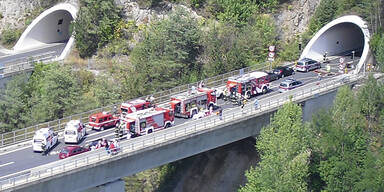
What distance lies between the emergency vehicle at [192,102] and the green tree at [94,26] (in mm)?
23938

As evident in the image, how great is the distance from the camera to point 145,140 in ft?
162

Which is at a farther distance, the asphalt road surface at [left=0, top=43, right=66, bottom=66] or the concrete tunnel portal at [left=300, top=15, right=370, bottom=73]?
the asphalt road surface at [left=0, top=43, right=66, bottom=66]

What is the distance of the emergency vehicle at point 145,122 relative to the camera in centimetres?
5053

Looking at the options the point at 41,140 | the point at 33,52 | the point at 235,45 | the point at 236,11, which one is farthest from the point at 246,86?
the point at 33,52

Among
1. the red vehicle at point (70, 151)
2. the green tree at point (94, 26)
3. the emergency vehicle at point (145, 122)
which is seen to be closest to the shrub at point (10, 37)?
the green tree at point (94, 26)

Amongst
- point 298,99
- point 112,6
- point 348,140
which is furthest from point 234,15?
point 348,140

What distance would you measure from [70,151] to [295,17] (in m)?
37.7

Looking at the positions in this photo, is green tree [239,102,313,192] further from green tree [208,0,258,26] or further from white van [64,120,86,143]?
green tree [208,0,258,26]

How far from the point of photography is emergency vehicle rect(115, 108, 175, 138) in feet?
166

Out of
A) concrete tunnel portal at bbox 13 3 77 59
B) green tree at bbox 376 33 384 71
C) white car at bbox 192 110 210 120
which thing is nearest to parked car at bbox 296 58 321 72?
green tree at bbox 376 33 384 71

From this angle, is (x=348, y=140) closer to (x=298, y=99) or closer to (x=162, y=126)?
(x=298, y=99)

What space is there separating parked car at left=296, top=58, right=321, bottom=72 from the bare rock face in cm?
875

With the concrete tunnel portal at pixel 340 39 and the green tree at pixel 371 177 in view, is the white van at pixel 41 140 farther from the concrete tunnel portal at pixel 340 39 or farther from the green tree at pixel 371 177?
the concrete tunnel portal at pixel 340 39

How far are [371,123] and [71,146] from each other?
24024mm
